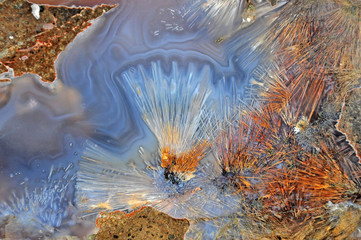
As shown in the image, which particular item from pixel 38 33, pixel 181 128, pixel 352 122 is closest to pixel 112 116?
pixel 181 128

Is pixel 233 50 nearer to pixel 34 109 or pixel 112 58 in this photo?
pixel 112 58

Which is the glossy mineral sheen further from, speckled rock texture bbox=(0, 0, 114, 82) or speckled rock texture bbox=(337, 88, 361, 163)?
speckled rock texture bbox=(337, 88, 361, 163)

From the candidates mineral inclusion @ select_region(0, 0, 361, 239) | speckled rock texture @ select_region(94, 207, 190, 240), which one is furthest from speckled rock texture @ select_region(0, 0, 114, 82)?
speckled rock texture @ select_region(94, 207, 190, 240)

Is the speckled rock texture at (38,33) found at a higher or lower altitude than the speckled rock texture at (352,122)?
higher

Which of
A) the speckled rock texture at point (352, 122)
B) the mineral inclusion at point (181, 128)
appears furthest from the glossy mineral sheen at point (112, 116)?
the speckled rock texture at point (352, 122)

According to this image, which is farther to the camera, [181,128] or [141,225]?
[141,225]

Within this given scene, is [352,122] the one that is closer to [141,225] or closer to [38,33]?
[141,225]

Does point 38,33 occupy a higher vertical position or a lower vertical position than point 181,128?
higher

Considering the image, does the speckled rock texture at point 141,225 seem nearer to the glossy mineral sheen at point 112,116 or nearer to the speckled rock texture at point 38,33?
the glossy mineral sheen at point 112,116
